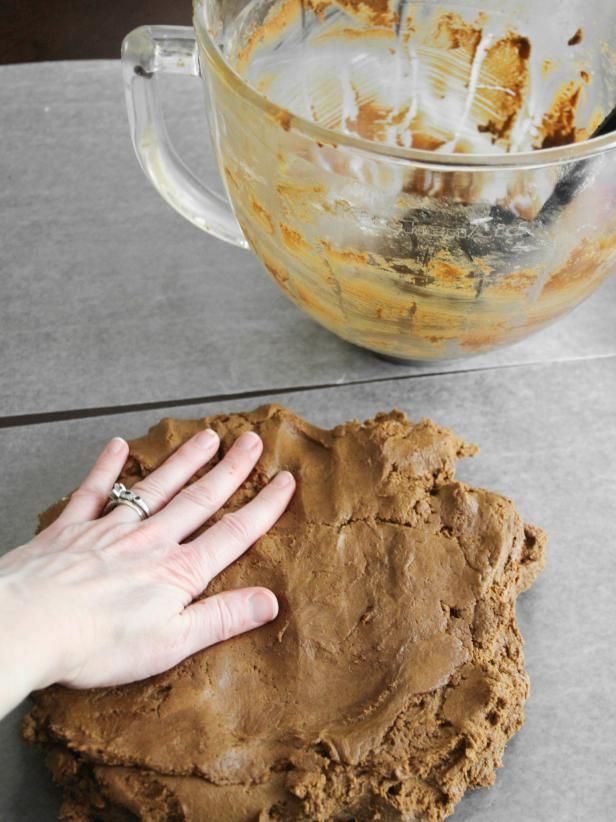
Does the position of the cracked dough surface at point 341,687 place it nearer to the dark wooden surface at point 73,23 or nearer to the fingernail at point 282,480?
the fingernail at point 282,480

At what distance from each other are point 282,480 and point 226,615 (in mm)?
178

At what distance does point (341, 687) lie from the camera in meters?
0.95

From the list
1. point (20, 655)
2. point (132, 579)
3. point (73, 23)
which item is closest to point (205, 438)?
point (132, 579)

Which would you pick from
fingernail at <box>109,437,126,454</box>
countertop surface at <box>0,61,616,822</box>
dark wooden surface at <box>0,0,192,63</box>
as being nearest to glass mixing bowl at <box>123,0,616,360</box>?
countertop surface at <box>0,61,616,822</box>

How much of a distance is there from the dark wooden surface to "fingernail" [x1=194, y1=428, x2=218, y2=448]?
1.45 metres

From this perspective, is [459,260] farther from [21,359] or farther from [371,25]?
[21,359]

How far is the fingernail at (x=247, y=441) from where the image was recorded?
1.10m

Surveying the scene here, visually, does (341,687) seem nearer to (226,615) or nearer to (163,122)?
(226,615)

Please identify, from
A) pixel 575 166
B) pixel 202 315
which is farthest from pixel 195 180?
pixel 575 166

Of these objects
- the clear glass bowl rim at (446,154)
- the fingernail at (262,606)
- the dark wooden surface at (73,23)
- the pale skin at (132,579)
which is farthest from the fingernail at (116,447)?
the dark wooden surface at (73,23)

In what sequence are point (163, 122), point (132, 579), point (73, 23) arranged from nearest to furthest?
1. point (132, 579)
2. point (163, 122)
3. point (73, 23)

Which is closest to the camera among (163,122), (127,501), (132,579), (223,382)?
(132,579)

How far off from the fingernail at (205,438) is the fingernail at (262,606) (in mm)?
205

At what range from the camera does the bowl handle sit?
3.63 ft
